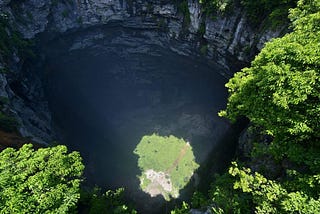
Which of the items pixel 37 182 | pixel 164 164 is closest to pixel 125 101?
pixel 164 164

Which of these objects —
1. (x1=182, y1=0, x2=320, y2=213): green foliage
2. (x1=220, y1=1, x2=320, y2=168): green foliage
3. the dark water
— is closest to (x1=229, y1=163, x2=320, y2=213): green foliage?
(x1=182, y1=0, x2=320, y2=213): green foliage

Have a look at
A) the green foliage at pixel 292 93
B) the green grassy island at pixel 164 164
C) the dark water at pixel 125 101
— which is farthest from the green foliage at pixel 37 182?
the green grassy island at pixel 164 164

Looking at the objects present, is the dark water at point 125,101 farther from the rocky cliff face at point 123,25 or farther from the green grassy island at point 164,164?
the rocky cliff face at point 123,25

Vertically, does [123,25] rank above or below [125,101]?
above

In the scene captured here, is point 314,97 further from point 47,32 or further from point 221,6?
point 47,32

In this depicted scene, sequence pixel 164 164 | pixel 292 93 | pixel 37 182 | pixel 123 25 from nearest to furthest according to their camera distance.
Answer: pixel 37 182
pixel 292 93
pixel 164 164
pixel 123 25

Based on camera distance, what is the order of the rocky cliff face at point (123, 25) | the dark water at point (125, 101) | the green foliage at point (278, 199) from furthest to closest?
the dark water at point (125, 101) < the rocky cliff face at point (123, 25) < the green foliage at point (278, 199)

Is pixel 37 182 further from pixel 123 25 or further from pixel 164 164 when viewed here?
pixel 123 25
